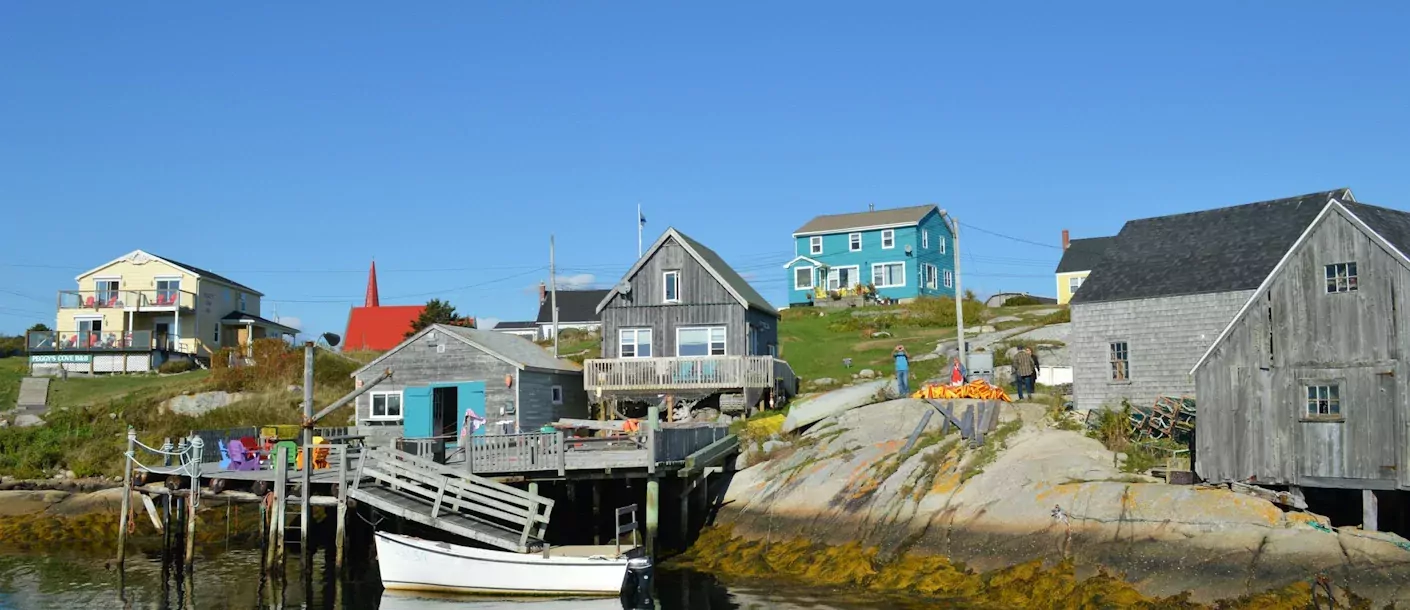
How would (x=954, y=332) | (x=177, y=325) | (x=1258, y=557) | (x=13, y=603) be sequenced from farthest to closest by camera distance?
1. (x=177, y=325)
2. (x=954, y=332)
3. (x=13, y=603)
4. (x=1258, y=557)

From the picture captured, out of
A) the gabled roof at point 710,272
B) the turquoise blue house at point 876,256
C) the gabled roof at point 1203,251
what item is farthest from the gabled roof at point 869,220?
the gabled roof at point 1203,251

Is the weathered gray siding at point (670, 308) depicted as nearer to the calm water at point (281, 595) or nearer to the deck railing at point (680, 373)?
the deck railing at point (680, 373)

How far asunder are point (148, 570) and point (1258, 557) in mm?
27359

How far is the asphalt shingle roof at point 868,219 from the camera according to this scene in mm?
74312

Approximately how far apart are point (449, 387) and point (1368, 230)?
28241 mm

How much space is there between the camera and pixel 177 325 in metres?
65.8

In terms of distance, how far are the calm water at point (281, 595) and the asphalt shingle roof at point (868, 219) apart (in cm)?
4749

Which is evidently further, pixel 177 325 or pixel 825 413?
pixel 177 325

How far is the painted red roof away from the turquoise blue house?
29.3m

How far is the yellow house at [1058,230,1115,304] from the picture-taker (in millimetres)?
73062

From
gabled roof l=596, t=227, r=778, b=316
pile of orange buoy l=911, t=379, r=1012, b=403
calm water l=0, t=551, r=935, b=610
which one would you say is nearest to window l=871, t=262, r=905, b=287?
gabled roof l=596, t=227, r=778, b=316

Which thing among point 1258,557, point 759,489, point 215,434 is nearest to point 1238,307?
point 1258,557

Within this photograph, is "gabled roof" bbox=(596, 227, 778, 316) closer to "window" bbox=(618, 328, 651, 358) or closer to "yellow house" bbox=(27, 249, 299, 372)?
"window" bbox=(618, 328, 651, 358)

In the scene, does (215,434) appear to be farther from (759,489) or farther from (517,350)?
(759,489)
